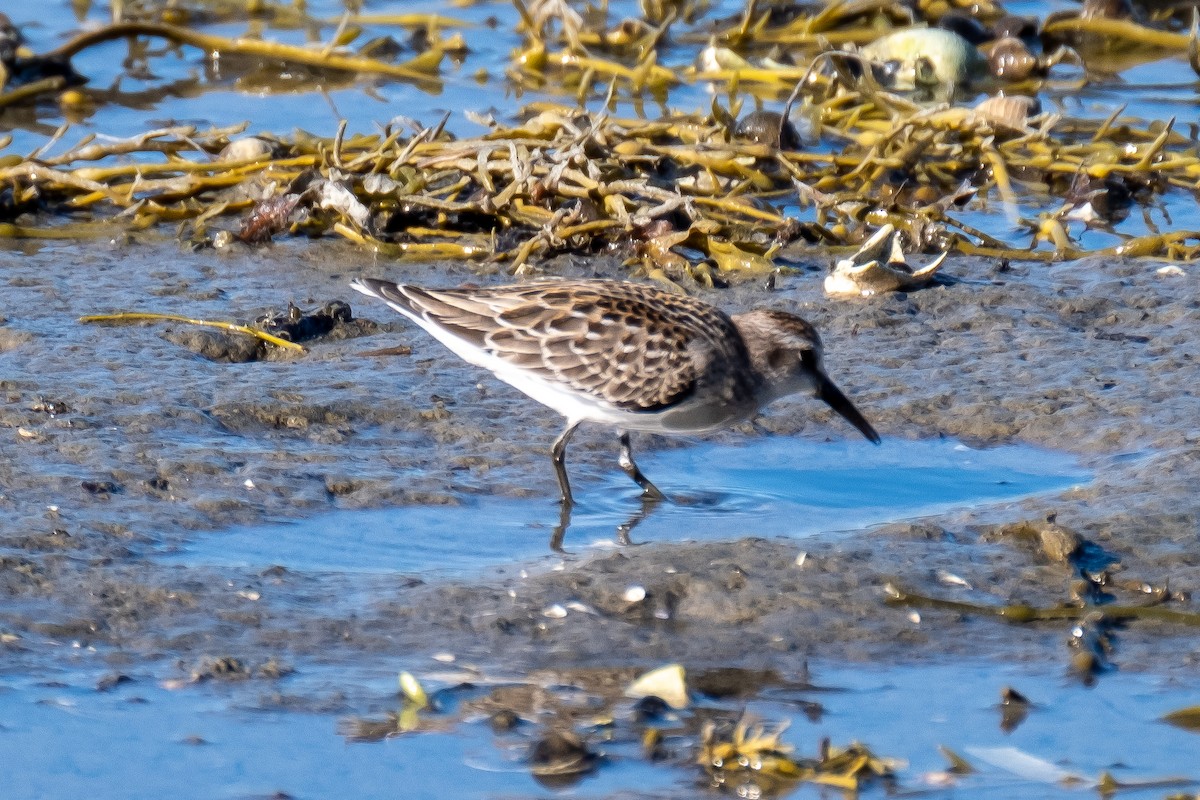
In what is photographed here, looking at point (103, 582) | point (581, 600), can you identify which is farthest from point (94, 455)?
point (581, 600)

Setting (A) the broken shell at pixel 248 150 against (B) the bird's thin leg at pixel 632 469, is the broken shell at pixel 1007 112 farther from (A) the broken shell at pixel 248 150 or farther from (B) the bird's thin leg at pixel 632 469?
(A) the broken shell at pixel 248 150

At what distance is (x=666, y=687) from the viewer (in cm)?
479

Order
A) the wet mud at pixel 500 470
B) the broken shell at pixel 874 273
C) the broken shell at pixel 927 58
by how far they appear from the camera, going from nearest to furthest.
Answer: the wet mud at pixel 500 470 < the broken shell at pixel 874 273 < the broken shell at pixel 927 58

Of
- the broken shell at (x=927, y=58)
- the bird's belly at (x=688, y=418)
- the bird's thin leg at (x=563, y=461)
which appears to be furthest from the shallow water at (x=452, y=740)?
the broken shell at (x=927, y=58)

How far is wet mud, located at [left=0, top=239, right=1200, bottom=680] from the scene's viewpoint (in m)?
5.22

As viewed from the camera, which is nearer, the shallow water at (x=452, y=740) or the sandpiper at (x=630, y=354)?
the shallow water at (x=452, y=740)

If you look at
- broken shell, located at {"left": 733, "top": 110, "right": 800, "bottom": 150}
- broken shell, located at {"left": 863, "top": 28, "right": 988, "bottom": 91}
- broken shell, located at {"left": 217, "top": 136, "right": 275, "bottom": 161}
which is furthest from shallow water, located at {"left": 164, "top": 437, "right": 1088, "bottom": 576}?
broken shell, located at {"left": 863, "top": 28, "right": 988, "bottom": 91}

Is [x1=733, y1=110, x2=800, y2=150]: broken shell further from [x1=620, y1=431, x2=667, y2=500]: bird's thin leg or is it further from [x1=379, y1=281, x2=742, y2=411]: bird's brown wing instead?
[x1=620, y1=431, x2=667, y2=500]: bird's thin leg

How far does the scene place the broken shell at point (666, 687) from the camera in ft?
15.6

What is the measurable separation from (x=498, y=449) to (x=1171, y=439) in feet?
8.82

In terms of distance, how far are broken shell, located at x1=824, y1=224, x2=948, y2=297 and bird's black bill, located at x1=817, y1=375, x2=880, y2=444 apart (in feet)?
5.01

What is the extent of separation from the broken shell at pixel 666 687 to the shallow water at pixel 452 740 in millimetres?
102

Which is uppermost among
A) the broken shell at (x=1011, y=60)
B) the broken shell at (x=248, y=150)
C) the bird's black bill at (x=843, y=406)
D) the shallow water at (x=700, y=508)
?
the broken shell at (x=248, y=150)

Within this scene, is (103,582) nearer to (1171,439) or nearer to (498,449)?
(498,449)
